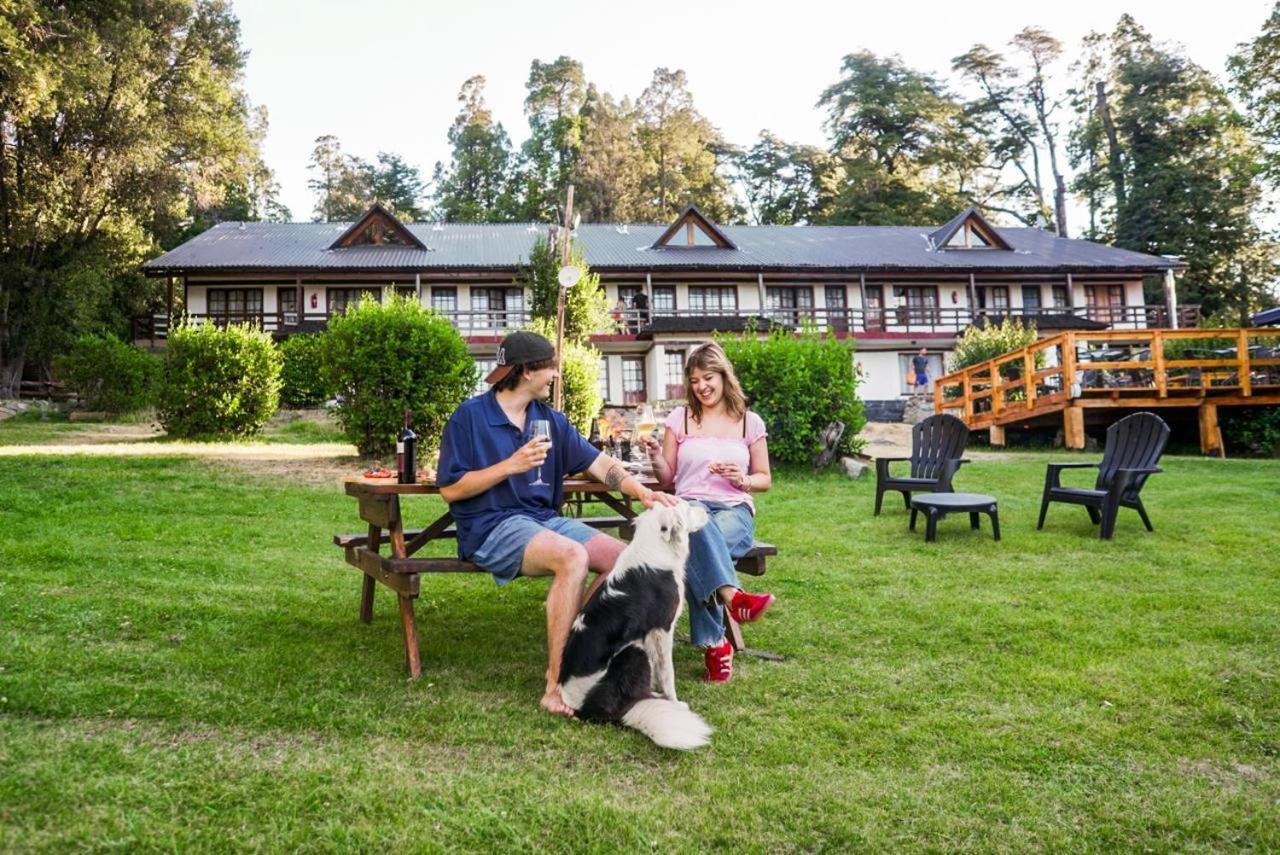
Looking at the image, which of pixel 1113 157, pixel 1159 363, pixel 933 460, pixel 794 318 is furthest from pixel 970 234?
pixel 933 460

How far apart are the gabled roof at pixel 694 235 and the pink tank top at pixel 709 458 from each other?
1000 inches

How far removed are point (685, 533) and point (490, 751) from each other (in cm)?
102

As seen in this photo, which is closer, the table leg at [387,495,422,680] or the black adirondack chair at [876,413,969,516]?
the table leg at [387,495,422,680]

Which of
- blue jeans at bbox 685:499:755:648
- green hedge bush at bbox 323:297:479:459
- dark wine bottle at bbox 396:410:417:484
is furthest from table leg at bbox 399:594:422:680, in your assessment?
green hedge bush at bbox 323:297:479:459

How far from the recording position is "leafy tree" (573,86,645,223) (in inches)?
1550

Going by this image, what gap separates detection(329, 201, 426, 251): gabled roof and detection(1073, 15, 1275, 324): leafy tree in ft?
104

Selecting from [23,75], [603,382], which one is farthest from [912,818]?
[603,382]

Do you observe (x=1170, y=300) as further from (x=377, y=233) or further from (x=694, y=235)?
(x=377, y=233)

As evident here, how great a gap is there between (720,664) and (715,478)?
3.08 ft

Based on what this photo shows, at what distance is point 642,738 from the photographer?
113 inches

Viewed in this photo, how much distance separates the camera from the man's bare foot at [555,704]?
304cm

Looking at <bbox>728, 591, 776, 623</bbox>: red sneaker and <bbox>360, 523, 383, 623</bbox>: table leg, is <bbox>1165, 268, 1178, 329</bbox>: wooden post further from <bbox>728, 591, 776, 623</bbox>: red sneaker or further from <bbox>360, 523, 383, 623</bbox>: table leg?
<bbox>360, 523, 383, 623</bbox>: table leg

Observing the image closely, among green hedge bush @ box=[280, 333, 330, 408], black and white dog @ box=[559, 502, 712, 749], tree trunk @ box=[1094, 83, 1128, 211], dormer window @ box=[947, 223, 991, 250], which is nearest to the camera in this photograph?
black and white dog @ box=[559, 502, 712, 749]

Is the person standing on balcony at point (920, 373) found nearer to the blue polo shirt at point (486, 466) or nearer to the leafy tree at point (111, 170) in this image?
the blue polo shirt at point (486, 466)
